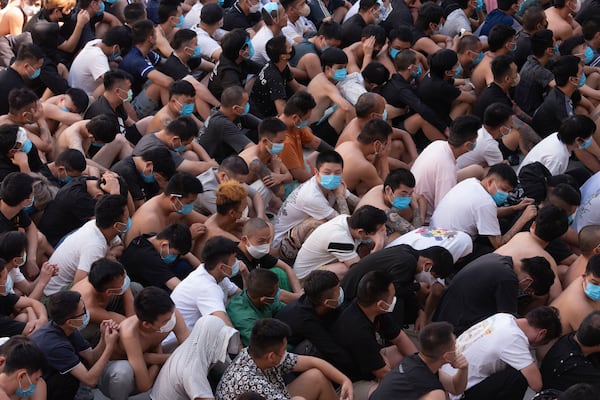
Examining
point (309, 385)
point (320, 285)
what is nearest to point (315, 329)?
point (320, 285)

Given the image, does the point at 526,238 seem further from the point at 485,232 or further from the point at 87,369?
the point at 87,369

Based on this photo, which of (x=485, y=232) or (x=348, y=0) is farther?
(x=348, y=0)

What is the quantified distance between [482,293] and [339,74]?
3.44m

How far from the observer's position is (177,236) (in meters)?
7.75

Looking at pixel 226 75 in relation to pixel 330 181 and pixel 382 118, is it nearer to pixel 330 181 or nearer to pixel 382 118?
pixel 382 118

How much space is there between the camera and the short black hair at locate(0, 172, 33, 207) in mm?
7801

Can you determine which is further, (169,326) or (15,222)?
(15,222)

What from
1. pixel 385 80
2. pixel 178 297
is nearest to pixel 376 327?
pixel 178 297

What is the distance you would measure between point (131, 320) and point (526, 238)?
284 cm

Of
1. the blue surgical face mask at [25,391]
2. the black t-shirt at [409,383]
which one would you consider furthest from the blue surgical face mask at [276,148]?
the blue surgical face mask at [25,391]

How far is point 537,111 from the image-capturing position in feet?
34.5

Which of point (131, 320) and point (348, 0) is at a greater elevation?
point (131, 320)

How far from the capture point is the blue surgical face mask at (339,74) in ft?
34.3

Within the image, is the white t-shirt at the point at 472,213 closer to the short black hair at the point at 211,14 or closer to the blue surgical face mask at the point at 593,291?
the blue surgical face mask at the point at 593,291
